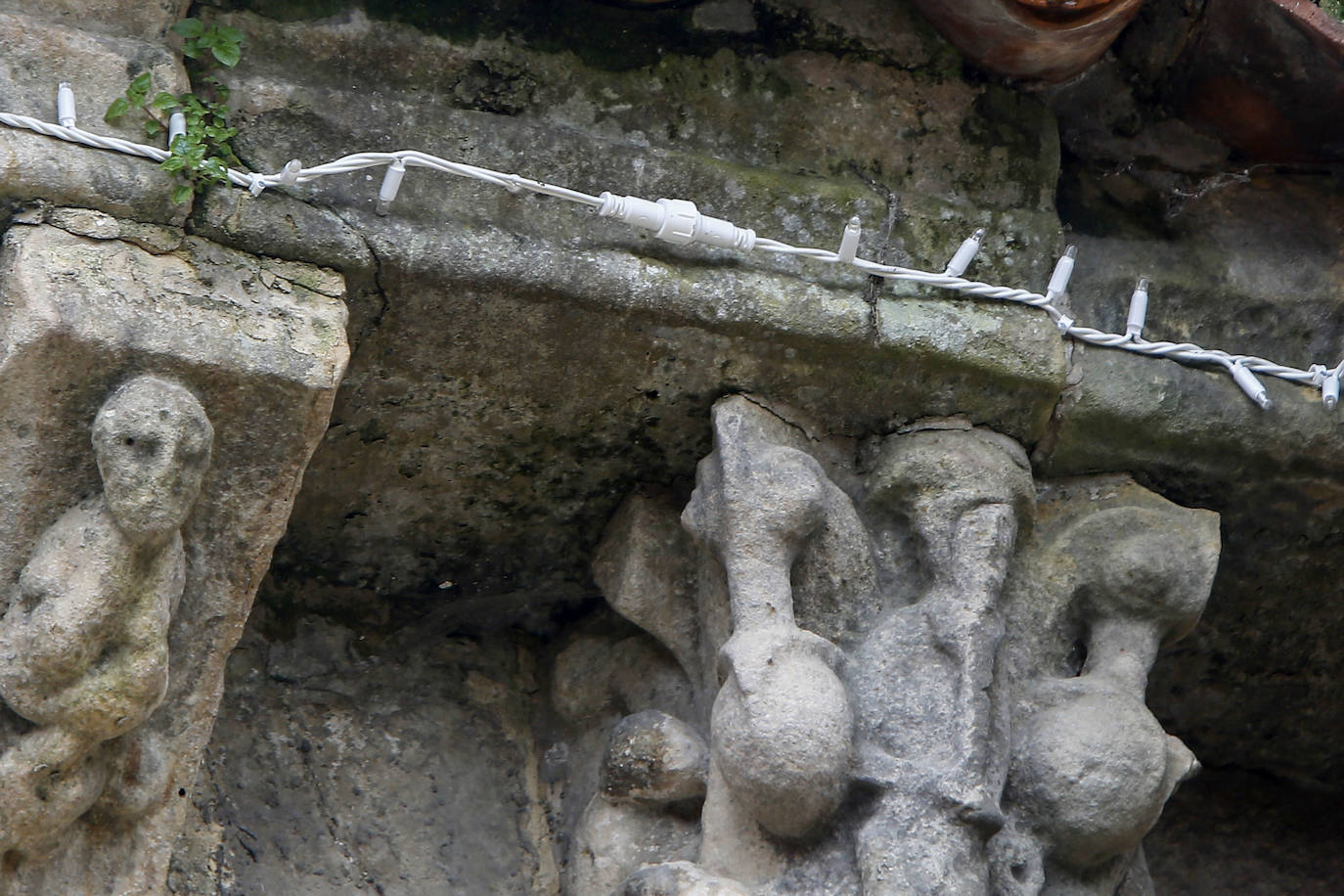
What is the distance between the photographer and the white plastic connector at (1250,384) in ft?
9.96

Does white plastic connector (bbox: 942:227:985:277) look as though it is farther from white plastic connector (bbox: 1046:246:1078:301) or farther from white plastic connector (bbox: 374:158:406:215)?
white plastic connector (bbox: 374:158:406:215)

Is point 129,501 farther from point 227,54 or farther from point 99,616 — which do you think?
point 227,54

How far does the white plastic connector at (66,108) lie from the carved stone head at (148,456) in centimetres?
36

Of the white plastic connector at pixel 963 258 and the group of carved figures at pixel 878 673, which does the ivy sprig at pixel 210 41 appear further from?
the white plastic connector at pixel 963 258

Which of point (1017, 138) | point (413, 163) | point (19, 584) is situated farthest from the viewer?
point (1017, 138)

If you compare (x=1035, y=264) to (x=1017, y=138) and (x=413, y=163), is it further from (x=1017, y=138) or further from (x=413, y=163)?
(x=413, y=163)

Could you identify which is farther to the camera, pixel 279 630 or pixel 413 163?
pixel 279 630

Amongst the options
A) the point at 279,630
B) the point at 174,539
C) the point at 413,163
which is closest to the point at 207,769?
the point at 279,630

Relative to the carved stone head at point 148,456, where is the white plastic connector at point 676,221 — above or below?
above

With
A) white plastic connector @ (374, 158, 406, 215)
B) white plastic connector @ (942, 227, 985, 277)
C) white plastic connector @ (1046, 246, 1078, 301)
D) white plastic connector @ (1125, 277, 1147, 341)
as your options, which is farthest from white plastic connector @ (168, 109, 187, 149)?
white plastic connector @ (1125, 277, 1147, 341)

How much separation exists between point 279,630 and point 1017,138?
134 centimetres

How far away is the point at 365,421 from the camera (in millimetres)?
2896

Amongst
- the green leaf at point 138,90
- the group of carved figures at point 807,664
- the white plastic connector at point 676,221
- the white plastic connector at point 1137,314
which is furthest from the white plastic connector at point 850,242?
the green leaf at point 138,90

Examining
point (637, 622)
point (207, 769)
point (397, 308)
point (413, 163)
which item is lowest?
point (207, 769)
